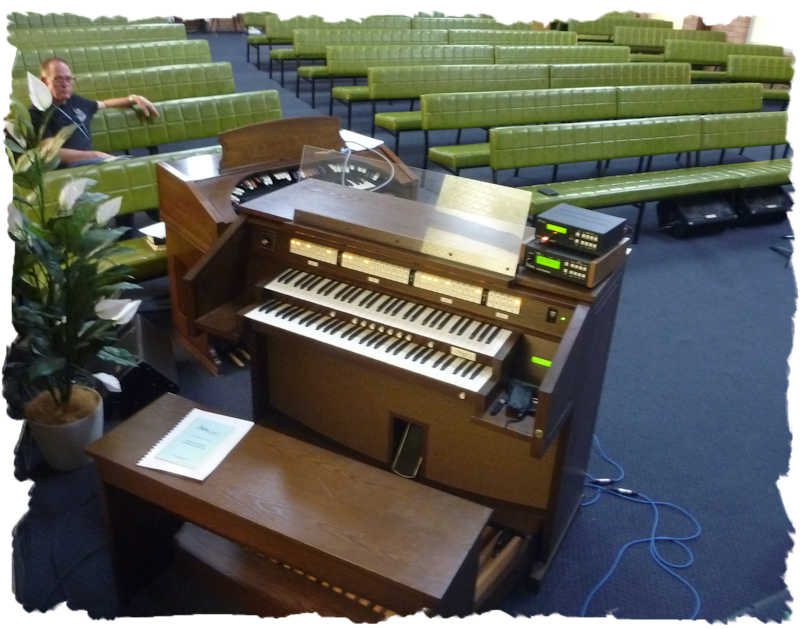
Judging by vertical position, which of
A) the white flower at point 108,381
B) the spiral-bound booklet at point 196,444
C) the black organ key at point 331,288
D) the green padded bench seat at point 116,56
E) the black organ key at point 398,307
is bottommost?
the white flower at point 108,381

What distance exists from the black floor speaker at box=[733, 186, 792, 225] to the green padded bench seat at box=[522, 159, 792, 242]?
99 millimetres

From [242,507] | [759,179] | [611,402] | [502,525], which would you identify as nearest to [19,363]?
[242,507]

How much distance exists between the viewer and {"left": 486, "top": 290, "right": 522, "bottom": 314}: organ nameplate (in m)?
2.14

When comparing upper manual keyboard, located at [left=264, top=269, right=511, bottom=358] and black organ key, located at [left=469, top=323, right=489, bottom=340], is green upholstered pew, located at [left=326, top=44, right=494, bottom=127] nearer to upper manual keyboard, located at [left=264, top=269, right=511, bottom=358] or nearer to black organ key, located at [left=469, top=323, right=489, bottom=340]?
upper manual keyboard, located at [left=264, top=269, right=511, bottom=358]

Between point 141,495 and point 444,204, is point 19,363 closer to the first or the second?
point 141,495

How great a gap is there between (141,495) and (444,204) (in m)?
1.35

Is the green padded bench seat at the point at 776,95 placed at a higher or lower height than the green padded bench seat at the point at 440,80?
lower

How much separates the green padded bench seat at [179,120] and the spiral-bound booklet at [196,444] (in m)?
3.15

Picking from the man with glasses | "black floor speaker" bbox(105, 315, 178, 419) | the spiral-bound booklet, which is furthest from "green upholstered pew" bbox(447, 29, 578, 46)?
the spiral-bound booklet

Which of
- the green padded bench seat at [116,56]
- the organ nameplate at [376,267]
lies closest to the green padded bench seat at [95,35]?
the green padded bench seat at [116,56]

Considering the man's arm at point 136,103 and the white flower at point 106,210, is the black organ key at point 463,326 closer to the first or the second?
the white flower at point 106,210

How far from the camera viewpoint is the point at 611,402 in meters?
3.47

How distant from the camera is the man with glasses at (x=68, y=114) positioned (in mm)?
3959

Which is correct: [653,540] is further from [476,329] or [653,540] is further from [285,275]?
[285,275]
